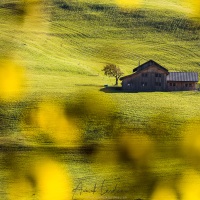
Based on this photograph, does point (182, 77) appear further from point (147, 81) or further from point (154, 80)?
point (147, 81)

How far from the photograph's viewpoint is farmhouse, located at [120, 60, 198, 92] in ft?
320

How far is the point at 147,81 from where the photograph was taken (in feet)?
322

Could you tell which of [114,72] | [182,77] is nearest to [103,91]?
[114,72]

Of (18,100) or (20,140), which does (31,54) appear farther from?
(20,140)

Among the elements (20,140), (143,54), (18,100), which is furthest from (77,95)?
(143,54)

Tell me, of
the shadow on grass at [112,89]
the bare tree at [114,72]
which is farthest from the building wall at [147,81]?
the bare tree at [114,72]

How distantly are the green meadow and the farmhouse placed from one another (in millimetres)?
2595

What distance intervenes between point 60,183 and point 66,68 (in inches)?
2029

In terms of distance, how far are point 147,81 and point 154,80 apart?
122 cm

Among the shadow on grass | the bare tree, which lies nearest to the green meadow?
the shadow on grass

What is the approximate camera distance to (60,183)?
61.4 m

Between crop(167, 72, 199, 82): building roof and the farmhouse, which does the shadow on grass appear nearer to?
the farmhouse

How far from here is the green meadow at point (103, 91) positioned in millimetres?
67375

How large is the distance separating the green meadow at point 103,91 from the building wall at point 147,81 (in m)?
2.19
